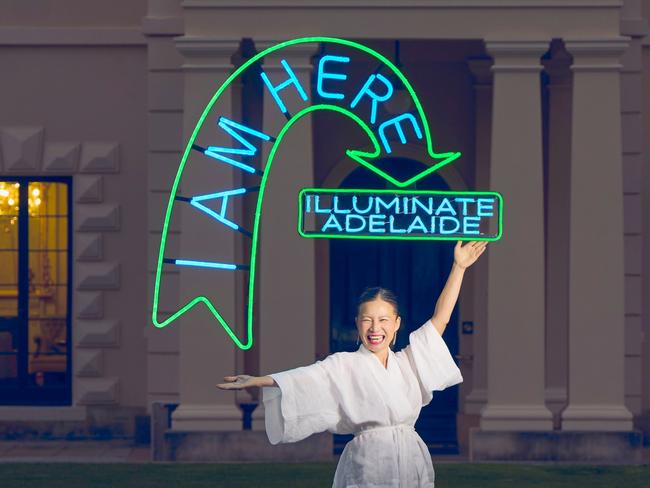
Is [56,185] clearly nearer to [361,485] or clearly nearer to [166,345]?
[166,345]

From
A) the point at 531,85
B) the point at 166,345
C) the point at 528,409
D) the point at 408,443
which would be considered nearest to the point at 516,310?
the point at 528,409

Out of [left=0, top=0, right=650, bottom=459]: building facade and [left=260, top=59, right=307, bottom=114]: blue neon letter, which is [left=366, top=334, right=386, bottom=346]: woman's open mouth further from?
[left=0, top=0, right=650, bottom=459]: building facade

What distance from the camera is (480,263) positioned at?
652 inches

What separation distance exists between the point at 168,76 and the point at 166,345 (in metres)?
2.68

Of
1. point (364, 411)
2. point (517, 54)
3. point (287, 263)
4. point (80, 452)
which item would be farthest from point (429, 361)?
point (80, 452)

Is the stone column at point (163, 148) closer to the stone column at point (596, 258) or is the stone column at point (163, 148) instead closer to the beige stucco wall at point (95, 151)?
the beige stucco wall at point (95, 151)

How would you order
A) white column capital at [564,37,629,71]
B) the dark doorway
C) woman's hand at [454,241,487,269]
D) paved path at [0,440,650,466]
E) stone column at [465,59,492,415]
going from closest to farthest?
woman's hand at [454,241,487,269]
white column capital at [564,37,629,71]
paved path at [0,440,650,466]
stone column at [465,59,492,415]
the dark doorway

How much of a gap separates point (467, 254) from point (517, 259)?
6771mm

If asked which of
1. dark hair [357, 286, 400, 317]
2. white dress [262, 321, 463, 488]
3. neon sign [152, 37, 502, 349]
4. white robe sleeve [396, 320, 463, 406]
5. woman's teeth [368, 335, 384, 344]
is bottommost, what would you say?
white dress [262, 321, 463, 488]

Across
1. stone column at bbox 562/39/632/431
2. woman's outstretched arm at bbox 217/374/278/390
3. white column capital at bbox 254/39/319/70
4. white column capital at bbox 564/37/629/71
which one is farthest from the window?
woman's outstretched arm at bbox 217/374/278/390

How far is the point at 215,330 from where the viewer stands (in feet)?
48.6

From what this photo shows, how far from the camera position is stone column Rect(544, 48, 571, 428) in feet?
53.7

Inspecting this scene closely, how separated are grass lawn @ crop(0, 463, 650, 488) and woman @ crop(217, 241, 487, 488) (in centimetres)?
588

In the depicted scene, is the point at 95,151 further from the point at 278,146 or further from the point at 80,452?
the point at 80,452
